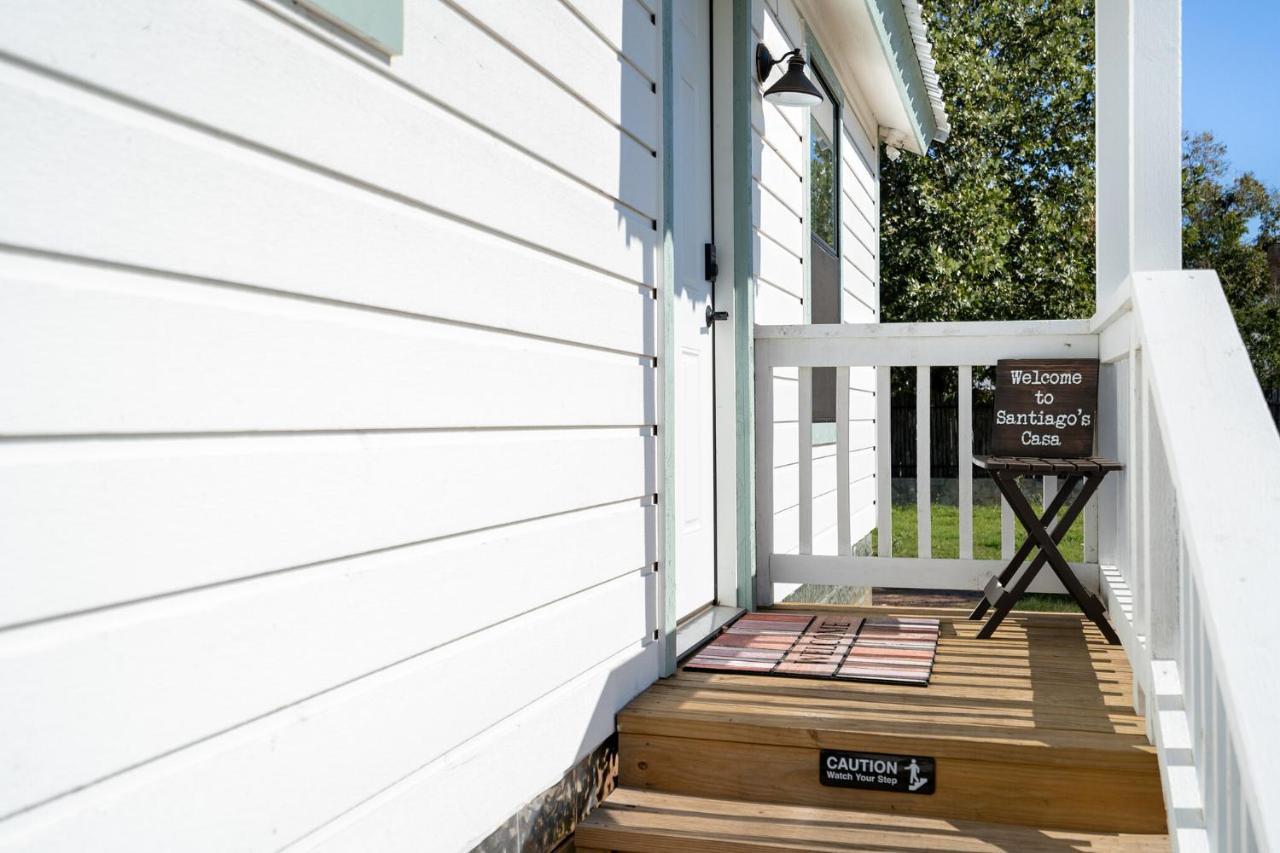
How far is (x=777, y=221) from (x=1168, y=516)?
2891mm

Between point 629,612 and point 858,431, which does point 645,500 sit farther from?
point 858,431

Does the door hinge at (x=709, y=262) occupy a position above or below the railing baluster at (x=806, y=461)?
above

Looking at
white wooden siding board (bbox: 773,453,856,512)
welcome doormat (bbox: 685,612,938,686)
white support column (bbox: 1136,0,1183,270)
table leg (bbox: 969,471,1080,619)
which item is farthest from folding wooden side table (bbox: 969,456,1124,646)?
white wooden siding board (bbox: 773,453,856,512)

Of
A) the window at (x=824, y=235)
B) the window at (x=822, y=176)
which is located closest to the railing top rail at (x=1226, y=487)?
the window at (x=824, y=235)

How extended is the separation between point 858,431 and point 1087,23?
33.2 ft

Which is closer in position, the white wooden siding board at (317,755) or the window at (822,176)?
the white wooden siding board at (317,755)

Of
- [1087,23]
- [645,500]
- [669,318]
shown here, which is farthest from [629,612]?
[1087,23]

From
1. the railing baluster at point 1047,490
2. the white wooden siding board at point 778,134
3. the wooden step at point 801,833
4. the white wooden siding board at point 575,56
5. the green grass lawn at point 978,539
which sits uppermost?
the white wooden siding board at point 778,134

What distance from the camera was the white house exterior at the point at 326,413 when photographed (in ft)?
3.94

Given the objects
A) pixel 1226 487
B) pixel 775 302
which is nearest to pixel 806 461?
pixel 775 302

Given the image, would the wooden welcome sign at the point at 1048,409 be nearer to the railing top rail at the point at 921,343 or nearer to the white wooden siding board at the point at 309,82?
the railing top rail at the point at 921,343

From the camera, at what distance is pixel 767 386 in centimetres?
433

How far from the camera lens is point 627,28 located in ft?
9.54

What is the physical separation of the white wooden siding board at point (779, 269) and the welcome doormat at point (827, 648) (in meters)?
1.28
